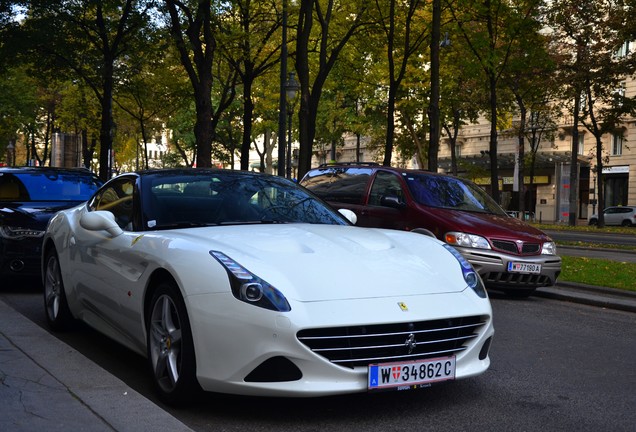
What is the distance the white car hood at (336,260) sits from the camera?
454 cm

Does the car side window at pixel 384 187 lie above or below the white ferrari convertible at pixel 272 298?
above

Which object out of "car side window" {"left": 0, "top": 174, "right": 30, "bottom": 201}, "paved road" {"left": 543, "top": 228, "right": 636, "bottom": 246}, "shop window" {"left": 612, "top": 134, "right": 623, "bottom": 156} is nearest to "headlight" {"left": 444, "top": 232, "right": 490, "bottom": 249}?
"car side window" {"left": 0, "top": 174, "right": 30, "bottom": 201}

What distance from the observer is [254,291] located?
4.40 meters

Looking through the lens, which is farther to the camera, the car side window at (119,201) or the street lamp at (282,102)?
the street lamp at (282,102)

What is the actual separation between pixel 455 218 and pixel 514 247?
2.65 ft

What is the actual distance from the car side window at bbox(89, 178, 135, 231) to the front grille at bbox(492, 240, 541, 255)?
5.11 m

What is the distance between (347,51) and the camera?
30672 mm

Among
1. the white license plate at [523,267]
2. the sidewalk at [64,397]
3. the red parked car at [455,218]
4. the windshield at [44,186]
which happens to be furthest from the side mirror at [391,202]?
the sidewalk at [64,397]

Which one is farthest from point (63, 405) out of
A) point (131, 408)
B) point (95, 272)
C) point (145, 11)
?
point (145, 11)

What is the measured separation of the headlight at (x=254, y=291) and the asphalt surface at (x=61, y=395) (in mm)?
716

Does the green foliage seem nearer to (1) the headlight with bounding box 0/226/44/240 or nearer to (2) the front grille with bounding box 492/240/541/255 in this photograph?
(2) the front grille with bounding box 492/240/541/255

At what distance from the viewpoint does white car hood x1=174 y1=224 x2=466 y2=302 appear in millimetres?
4535

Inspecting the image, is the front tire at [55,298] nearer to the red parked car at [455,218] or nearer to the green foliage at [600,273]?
the red parked car at [455,218]

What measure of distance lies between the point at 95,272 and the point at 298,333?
7.73 feet
